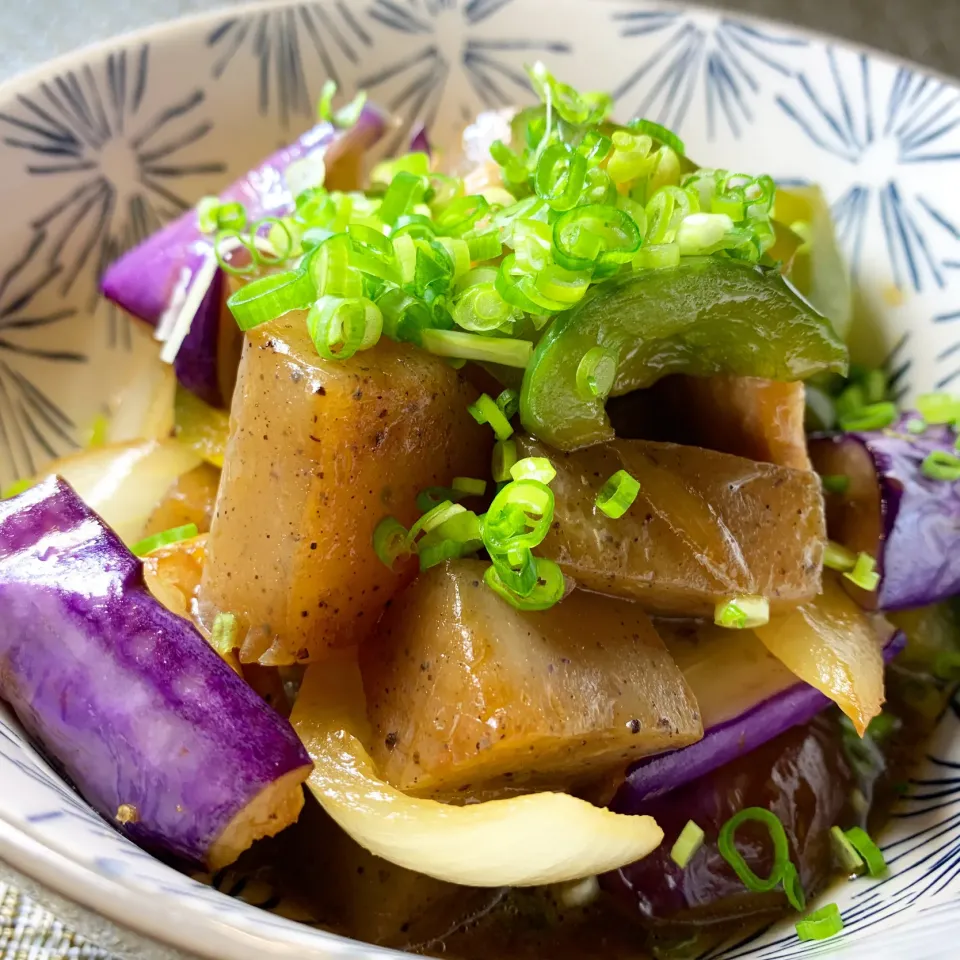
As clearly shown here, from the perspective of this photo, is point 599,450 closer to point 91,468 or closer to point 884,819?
point 884,819

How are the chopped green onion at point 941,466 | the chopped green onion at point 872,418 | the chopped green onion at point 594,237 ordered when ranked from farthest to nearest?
1. the chopped green onion at point 872,418
2. the chopped green onion at point 941,466
3. the chopped green onion at point 594,237

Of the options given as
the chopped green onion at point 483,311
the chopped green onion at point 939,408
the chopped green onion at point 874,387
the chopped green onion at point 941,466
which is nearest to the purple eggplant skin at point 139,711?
the chopped green onion at point 483,311

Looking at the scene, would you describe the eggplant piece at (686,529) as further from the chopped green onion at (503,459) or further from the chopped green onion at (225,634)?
the chopped green onion at (225,634)

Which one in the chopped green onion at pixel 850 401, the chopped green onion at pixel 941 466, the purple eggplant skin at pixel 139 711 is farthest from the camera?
the chopped green onion at pixel 850 401

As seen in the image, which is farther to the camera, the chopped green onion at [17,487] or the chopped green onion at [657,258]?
the chopped green onion at [17,487]

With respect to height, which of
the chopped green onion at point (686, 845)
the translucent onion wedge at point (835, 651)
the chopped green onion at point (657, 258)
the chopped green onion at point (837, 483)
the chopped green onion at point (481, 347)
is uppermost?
the chopped green onion at point (657, 258)

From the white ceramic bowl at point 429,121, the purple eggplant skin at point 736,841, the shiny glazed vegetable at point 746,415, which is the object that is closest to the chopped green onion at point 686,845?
the purple eggplant skin at point 736,841

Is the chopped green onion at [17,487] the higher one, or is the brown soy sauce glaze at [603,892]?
the chopped green onion at [17,487]
